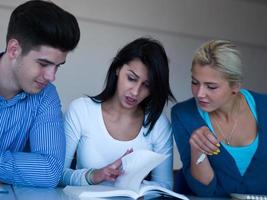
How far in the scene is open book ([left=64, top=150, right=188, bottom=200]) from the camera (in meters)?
1.37

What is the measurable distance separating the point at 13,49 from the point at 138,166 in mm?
530

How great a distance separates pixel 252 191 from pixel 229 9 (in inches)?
67.4

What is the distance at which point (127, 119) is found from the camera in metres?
1.89

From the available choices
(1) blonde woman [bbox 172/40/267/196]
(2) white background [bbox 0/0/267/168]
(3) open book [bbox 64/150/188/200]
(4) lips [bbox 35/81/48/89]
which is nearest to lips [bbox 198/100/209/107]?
(1) blonde woman [bbox 172/40/267/196]

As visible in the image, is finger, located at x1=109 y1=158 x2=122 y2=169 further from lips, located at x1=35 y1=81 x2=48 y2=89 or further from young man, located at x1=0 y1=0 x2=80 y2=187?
lips, located at x1=35 y1=81 x2=48 y2=89

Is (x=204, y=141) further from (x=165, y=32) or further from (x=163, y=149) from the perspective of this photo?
(x=165, y=32)

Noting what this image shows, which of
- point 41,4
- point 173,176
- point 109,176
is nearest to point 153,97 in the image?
point 173,176

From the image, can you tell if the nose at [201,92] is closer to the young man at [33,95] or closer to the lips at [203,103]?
the lips at [203,103]

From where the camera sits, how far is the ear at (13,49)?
5.04 ft

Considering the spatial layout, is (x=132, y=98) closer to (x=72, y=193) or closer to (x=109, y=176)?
(x=109, y=176)

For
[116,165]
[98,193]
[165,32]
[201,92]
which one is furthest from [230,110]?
[165,32]

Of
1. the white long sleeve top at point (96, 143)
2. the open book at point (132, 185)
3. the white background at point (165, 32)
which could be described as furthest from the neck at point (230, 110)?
the white background at point (165, 32)

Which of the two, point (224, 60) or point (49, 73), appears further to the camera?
point (224, 60)

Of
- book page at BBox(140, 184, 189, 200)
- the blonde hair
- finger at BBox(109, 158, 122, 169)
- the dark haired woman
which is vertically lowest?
book page at BBox(140, 184, 189, 200)
